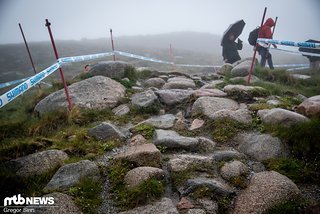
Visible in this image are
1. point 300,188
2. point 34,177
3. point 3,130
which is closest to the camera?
point 300,188

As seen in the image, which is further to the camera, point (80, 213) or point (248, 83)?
point (248, 83)

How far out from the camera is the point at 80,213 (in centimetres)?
303

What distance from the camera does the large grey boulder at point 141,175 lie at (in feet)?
11.3

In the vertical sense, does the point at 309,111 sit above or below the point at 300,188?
above

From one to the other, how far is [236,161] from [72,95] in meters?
5.08

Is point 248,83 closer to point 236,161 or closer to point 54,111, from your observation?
point 236,161

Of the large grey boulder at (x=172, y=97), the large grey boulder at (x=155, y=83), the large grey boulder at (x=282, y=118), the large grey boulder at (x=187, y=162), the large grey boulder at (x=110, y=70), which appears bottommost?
the large grey boulder at (x=155, y=83)

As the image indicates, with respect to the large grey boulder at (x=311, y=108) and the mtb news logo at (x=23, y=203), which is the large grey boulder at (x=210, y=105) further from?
the mtb news logo at (x=23, y=203)

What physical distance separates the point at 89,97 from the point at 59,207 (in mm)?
4171

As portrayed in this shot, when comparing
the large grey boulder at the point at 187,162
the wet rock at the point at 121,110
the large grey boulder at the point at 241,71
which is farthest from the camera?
the large grey boulder at the point at 241,71

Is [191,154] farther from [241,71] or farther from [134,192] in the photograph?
[241,71]

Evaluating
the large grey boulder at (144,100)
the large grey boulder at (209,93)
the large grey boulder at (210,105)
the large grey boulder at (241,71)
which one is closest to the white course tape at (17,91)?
the large grey boulder at (144,100)

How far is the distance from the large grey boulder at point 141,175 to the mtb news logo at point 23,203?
1.11 m

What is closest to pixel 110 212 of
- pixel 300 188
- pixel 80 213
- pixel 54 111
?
pixel 80 213
